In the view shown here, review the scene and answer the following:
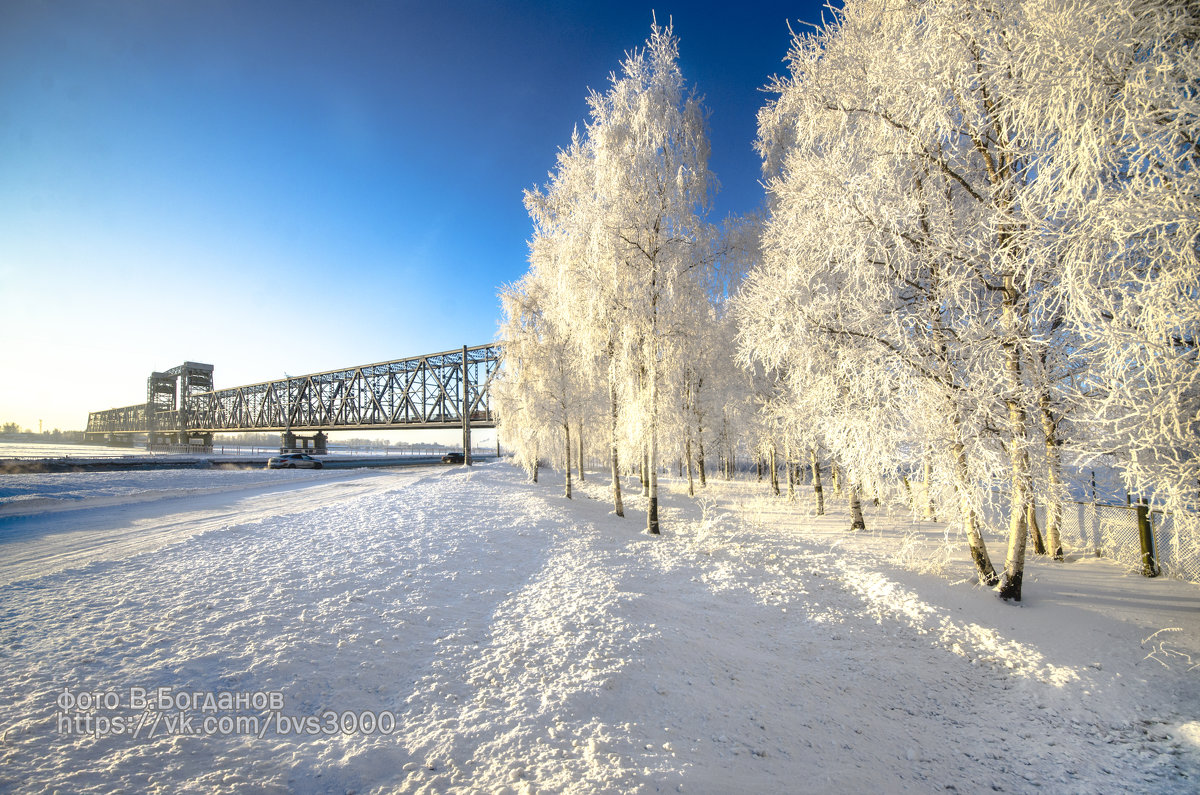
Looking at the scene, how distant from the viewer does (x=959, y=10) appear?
5.18m

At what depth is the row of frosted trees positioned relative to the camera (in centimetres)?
366

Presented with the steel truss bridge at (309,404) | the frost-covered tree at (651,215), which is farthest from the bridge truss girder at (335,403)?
the frost-covered tree at (651,215)

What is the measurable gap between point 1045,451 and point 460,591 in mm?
8069

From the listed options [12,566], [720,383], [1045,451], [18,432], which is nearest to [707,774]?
[1045,451]

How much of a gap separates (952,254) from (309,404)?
71628 millimetres

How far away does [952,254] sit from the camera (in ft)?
17.7

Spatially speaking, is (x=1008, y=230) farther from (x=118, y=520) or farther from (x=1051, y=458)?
(x=118, y=520)

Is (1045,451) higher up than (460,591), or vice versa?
(1045,451)

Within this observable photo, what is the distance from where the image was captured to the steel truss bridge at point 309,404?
44.5m

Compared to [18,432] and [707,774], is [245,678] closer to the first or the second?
[707,774]

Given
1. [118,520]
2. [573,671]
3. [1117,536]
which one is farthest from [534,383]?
[1117,536]

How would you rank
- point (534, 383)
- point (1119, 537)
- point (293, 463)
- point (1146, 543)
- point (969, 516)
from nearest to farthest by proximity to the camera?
point (969, 516)
point (1146, 543)
point (1119, 537)
point (534, 383)
point (293, 463)

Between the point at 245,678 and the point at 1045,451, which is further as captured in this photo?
the point at 1045,451

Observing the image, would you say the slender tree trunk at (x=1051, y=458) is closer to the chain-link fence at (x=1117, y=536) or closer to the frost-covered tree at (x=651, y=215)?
the chain-link fence at (x=1117, y=536)
